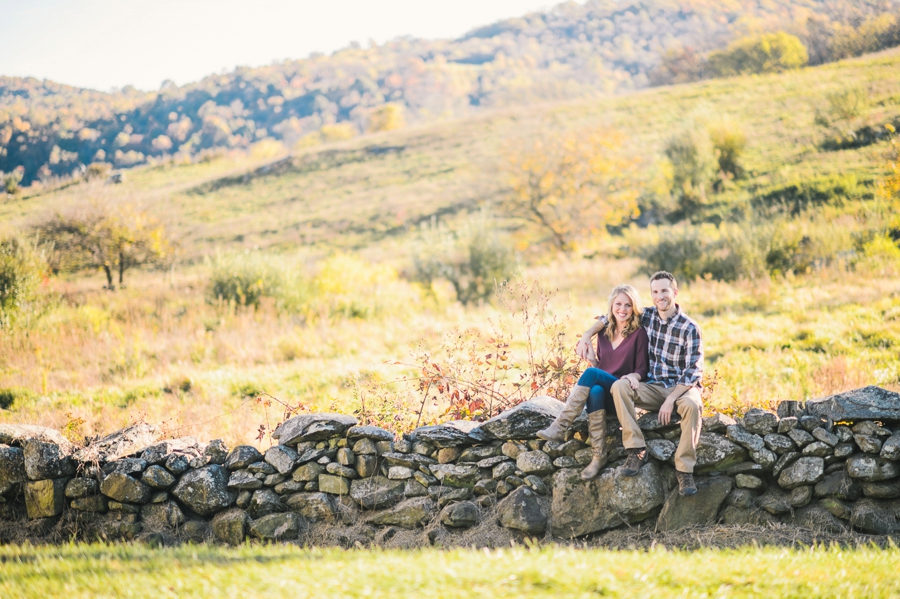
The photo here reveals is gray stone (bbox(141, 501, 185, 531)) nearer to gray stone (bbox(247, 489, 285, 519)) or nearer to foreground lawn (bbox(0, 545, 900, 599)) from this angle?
gray stone (bbox(247, 489, 285, 519))

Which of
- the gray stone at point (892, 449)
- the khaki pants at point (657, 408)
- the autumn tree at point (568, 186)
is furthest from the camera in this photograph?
the autumn tree at point (568, 186)

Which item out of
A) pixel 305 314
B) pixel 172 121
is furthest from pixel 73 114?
pixel 305 314

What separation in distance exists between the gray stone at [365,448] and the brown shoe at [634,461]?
2.09 m

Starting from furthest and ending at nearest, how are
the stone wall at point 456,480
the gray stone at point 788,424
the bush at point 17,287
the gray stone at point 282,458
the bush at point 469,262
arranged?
the bush at point 469,262 < the bush at point 17,287 < the gray stone at point 282,458 < the gray stone at point 788,424 < the stone wall at point 456,480

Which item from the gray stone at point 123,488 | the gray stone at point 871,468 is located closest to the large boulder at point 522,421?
the gray stone at point 871,468

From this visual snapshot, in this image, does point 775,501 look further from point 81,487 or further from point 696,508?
point 81,487

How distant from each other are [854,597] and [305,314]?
11909 mm

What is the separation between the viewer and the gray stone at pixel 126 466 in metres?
4.95

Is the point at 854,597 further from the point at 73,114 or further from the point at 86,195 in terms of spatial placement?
the point at 73,114

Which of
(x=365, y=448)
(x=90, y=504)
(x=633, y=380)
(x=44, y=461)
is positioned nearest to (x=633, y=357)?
(x=633, y=380)

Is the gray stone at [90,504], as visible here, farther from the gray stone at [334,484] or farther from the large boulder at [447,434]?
the large boulder at [447,434]

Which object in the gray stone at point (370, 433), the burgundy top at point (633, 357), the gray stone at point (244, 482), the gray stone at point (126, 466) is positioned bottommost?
the gray stone at point (244, 482)

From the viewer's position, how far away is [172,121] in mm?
75688

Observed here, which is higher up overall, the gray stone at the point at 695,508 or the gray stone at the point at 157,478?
the gray stone at the point at 157,478
